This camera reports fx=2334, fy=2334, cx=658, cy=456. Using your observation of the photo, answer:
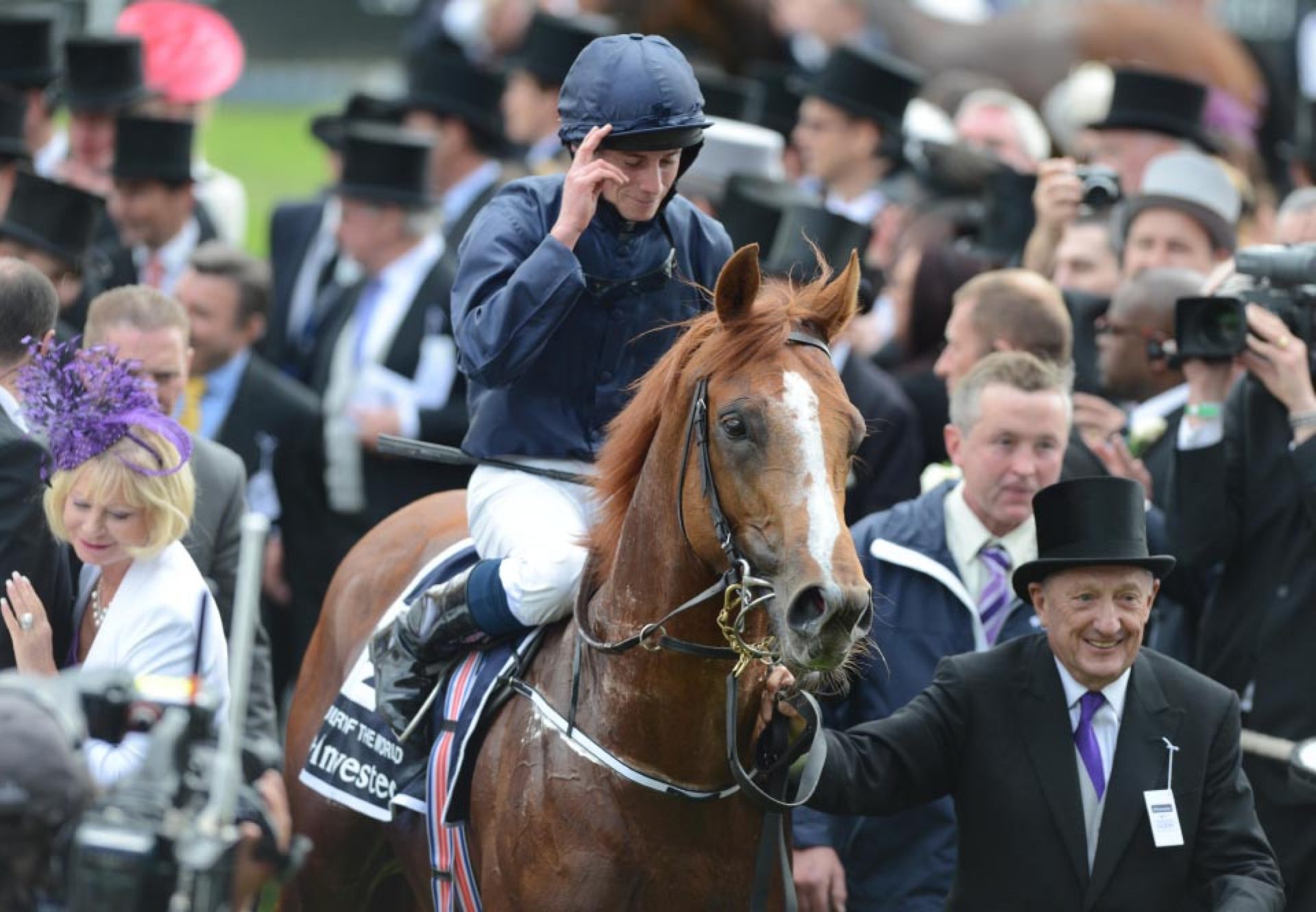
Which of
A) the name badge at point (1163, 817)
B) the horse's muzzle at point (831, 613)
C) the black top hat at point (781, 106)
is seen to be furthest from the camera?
the black top hat at point (781, 106)

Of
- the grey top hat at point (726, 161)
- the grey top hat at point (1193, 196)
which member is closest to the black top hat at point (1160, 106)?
the grey top hat at point (1193, 196)

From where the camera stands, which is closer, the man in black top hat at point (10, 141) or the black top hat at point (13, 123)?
the man in black top hat at point (10, 141)

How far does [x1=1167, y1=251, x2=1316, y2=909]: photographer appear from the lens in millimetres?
7445

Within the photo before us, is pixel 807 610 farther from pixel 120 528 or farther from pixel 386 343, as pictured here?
pixel 386 343

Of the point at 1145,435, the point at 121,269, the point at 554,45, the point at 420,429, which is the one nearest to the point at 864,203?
the point at 554,45

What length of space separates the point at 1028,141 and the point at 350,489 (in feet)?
15.2

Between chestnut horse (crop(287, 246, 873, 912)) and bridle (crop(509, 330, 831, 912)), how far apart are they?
12mm

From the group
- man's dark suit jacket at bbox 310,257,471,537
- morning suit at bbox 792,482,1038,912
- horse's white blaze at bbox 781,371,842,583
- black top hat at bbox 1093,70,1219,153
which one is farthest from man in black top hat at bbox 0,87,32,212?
horse's white blaze at bbox 781,371,842,583

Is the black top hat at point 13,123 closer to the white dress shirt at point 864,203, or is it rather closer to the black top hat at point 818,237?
the black top hat at point 818,237

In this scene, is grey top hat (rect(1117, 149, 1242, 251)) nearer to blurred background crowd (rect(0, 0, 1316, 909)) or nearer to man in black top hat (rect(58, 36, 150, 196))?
blurred background crowd (rect(0, 0, 1316, 909))

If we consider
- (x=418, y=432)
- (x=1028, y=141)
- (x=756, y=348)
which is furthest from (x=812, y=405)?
(x=1028, y=141)

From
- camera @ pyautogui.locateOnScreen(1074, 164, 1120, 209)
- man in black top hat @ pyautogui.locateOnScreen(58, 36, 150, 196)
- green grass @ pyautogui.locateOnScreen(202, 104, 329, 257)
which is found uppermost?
green grass @ pyautogui.locateOnScreen(202, 104, 329, 257)

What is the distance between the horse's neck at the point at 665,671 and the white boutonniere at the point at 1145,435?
3329 millimetres

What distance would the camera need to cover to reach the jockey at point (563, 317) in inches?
245
